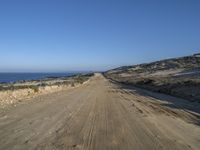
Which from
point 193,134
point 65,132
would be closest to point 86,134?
point 65,132

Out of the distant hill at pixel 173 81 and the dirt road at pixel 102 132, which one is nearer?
the dirt road at pixel 102 132

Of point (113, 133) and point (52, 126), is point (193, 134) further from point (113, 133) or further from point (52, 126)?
point (52, 126)

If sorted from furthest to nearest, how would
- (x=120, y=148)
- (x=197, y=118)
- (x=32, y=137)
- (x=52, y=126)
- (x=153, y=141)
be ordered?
(x=197, y=118) < (x=52, y=126) < (x=32, y=137) < (x=153, y=141) < (x=120, y=148)

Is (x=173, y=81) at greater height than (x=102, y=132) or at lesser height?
lesser

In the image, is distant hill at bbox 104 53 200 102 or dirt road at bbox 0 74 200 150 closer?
dirt road at bbox 0 74 200 150

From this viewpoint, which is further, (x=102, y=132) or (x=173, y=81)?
(x=173, y=81)

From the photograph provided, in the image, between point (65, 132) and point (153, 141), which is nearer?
point (153, 141)

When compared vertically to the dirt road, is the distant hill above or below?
below

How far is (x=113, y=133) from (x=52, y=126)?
2.96 meters

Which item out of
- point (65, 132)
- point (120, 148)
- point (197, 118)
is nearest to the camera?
point (120, 148)

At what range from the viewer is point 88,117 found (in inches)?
599

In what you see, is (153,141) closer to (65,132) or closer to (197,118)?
(65,132)

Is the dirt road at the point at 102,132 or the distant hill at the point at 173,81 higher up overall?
the dirt road at the point at 102,132

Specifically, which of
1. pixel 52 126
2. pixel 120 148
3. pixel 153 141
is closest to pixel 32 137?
pixel 52 126
